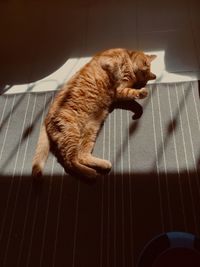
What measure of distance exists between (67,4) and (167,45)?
0.99 meters

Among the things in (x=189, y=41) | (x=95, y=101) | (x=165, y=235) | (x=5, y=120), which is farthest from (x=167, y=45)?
(x=165, y=235)

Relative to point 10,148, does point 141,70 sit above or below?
above

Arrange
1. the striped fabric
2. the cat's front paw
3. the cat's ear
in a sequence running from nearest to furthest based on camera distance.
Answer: the striped fabric → the cat's front paw → the cat's ear

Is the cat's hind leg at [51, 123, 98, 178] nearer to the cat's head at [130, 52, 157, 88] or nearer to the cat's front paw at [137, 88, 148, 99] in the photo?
A: the cat's front paw at [137, 88, 148, 99]

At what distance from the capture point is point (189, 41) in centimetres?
235

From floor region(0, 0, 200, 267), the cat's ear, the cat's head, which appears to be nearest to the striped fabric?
floor region(0, 0, 200, 267)

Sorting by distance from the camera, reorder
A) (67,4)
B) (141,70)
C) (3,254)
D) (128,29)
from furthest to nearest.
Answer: (67,4)
(128,29)
(141,70)
(3,254)

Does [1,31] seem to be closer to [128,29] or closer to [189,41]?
[128,29]

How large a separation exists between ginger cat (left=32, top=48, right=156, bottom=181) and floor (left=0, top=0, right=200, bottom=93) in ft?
0.72

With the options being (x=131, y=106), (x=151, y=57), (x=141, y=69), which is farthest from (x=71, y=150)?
(x=151, y=57)

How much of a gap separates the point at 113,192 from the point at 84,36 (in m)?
1.35

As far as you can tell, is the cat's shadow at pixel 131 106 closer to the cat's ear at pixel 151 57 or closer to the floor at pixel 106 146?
the floor at pixel 106 146

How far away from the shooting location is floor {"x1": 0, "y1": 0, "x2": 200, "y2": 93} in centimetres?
227

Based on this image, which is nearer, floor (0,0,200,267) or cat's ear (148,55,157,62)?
floor (0,0,200,267)
